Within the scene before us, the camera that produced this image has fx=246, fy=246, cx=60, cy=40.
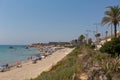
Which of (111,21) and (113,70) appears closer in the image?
(113,70)

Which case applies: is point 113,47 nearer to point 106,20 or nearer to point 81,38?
point 106,20

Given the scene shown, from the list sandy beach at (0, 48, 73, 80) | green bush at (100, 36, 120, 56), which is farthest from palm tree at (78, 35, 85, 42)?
green bush at (100, 36, 120, 56)

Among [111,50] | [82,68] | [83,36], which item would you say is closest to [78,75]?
[82,68]

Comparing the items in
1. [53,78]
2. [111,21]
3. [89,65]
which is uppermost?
[111,21]

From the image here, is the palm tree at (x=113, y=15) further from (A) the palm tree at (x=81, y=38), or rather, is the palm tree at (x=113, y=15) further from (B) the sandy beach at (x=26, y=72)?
(A) the palm tree at (x=81, y=38)

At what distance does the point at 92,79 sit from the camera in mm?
6906

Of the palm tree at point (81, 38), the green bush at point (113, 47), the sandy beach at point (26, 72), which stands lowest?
the sandy beach at point (26, 72)

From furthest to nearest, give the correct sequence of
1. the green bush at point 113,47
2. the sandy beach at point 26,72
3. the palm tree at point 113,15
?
the palm tree at point 113,15 < the sandy beach at point 26,72 < the green bush at point 113,47

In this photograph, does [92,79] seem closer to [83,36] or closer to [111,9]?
[111,9]

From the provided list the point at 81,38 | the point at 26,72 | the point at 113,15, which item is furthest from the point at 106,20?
the point at 81,38

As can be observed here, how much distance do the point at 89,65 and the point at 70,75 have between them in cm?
110

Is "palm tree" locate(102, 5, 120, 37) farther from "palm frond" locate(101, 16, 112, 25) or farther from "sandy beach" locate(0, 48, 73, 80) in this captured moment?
"sandy beach" locate(0, 48, 73, 80)

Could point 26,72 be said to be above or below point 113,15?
below

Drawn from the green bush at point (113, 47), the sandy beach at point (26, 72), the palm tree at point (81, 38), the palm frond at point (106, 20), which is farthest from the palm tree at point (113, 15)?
the palm tree at point (81, 38)
